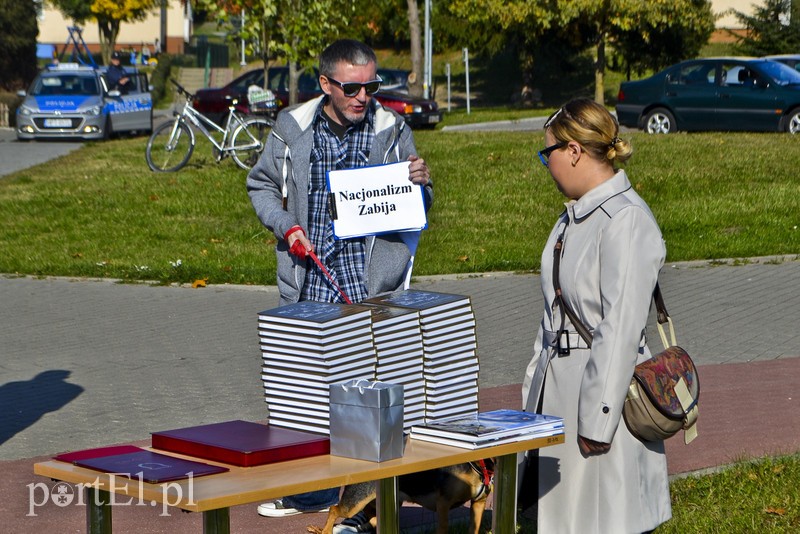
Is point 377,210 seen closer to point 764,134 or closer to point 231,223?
point 231,223

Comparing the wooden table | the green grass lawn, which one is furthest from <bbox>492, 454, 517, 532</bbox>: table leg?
the green grass lawn

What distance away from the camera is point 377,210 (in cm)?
488

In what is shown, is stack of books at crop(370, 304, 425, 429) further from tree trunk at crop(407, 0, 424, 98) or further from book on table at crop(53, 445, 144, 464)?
tree trunk at crop(407, 0, 424, 98)

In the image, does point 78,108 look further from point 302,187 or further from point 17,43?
point 302,187

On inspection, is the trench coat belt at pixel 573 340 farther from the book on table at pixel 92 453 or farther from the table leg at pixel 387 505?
the book on table at pixel 92 453

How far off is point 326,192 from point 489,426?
167cm

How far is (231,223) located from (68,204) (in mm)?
2780

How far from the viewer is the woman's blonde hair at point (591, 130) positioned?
3.79 meters

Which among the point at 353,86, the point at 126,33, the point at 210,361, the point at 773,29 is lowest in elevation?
the point at 210,361

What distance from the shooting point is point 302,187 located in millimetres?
5008

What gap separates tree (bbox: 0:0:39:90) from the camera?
4434 cm

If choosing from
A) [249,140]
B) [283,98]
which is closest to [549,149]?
[249,140]

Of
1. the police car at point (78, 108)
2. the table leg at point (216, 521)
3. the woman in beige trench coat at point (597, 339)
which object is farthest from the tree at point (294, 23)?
the table leg at point (216, 521)

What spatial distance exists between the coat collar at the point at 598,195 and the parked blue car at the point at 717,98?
1983 centimetres
